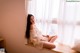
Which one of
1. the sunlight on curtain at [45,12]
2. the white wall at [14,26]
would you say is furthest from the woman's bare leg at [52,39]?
the white wall at [14,26]

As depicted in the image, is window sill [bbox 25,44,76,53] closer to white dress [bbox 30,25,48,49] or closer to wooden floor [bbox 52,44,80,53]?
wooden floor [bbox 52,44,80,53]

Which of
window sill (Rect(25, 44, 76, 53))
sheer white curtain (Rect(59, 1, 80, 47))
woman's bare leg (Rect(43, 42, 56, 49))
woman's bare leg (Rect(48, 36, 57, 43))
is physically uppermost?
sheer white curtain (Rect(59, 1, 80, 47))

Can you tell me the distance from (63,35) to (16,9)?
1.06 metres

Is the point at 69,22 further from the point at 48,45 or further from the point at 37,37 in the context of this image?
the point at 37,37

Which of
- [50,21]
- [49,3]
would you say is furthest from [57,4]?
[50,21]

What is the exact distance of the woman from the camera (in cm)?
249

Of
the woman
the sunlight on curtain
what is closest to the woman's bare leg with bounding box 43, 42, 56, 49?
the woman

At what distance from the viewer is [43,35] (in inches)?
105

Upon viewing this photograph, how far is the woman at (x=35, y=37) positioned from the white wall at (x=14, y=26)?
10cm

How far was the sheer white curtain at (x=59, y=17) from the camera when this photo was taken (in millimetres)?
2340

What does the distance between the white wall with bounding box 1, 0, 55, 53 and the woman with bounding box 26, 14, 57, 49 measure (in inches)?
3.9

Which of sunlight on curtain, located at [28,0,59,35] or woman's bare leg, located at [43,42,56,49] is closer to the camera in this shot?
woman's bare leg, located at [43,42,56,49]

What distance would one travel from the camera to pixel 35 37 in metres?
2.55

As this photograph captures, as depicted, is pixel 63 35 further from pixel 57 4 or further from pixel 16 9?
pixel 16 9
